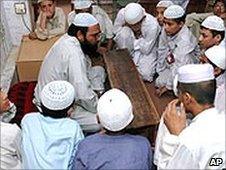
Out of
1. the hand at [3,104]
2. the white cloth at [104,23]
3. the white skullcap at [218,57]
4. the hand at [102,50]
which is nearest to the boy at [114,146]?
the hand at [3,104]

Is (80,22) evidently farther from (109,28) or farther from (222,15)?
(222,15)

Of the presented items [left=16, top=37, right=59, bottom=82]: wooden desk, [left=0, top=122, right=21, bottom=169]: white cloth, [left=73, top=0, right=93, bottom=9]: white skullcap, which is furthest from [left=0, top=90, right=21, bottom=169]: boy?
[left=73, top=0, right=93, bottom=9]: white skullcap

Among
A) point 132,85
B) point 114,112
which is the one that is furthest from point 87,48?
point 114,112

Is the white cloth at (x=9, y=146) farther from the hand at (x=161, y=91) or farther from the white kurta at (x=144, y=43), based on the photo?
the white kurta at (x=144, y=43)

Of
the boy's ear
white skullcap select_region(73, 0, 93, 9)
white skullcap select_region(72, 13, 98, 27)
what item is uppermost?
white skullcap select_region(72, 13, 98, 27)

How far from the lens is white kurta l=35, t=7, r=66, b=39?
362 centimetres

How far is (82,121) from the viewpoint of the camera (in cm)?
246

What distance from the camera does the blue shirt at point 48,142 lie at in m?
1.73

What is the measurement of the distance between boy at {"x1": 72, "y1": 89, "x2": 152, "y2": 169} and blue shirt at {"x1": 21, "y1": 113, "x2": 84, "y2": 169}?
0.29ft

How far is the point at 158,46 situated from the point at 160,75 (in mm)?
294

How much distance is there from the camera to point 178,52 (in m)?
2.95

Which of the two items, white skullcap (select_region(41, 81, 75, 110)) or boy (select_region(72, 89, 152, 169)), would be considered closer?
boy (select_region(72, 89, 152, 169))

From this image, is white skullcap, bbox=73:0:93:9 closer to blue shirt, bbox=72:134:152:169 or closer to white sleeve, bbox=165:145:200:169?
blue shirt, bbox=72:134:152:169

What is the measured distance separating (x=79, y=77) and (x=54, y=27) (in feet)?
4.80
